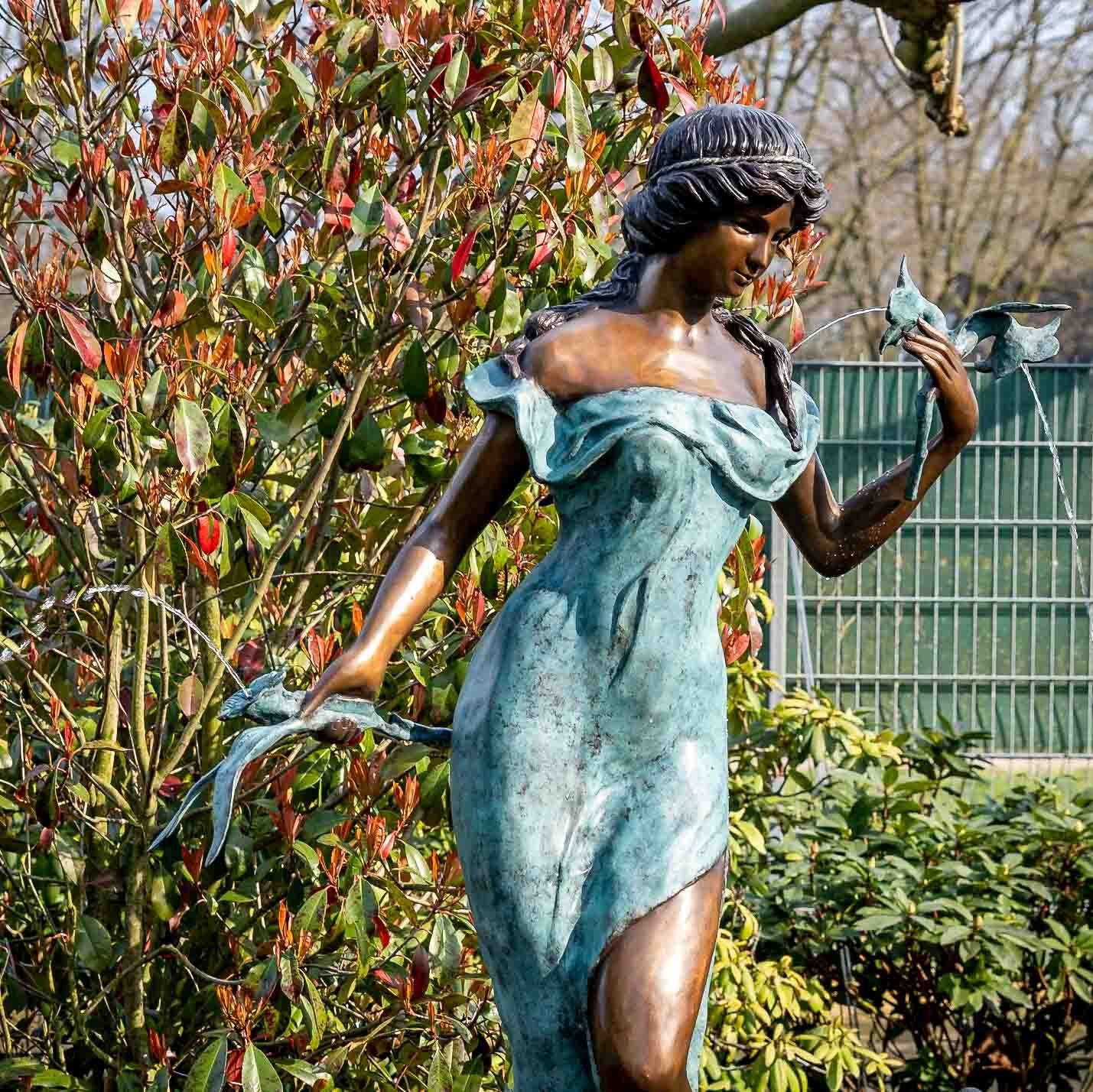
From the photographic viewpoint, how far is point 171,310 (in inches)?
138

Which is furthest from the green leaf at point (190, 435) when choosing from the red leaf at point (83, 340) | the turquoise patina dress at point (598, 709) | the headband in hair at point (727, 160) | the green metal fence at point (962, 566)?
the green metal fence at point (962, 566)

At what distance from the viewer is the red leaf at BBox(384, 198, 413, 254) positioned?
354 cm

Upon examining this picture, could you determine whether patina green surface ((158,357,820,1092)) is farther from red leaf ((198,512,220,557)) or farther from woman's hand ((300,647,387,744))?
red leaf ((198,512,220,557))

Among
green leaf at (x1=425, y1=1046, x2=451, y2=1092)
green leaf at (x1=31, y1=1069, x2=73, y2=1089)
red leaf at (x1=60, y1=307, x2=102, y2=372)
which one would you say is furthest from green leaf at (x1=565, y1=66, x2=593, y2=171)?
green leaf at (x1=31, y1=1069, x2=73, y2=1089)

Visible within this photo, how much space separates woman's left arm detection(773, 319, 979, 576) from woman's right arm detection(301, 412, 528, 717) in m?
0.45

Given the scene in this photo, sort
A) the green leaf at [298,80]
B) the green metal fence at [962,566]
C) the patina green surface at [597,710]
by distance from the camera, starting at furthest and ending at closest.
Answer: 1. the green metal fence at [962,566]
2. the green leaf at [298,80]
3. the patina green surface at [597,710]

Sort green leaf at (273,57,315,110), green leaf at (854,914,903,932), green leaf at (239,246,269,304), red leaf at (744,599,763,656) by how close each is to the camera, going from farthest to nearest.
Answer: green leaf at (854,914,903,932) → red leaf at (744,599,763,656) → green leaf at (239,246,269,304) → green leaf at (273,57,315,110)

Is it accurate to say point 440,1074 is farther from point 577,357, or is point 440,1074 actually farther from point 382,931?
point 577,357

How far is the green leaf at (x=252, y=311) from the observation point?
3.43 meters

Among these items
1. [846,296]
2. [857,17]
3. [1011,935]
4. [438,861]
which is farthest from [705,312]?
[846,296]

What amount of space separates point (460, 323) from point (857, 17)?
52.4 feet

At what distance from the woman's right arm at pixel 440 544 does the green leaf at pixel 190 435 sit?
2.62 feet

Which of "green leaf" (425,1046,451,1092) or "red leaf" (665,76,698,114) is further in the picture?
"red leaf" (665,76,698,114)

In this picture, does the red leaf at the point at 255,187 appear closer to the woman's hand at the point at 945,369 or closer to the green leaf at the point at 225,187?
the green leaf at the point at 225,187
